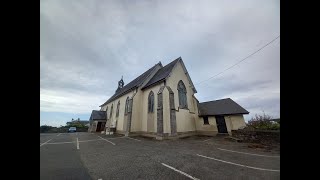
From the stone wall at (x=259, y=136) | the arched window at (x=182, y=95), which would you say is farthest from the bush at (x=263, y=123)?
the arched window at (x=182, y=95)

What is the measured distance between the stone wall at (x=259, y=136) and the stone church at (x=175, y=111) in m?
2.91

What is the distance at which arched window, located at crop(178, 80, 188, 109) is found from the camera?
20.3 metres

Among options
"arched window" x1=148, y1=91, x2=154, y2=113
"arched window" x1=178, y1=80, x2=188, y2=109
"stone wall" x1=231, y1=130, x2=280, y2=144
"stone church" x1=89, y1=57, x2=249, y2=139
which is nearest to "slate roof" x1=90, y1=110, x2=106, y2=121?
"stone church" x1=89, y1=57, x2=249, y2=139

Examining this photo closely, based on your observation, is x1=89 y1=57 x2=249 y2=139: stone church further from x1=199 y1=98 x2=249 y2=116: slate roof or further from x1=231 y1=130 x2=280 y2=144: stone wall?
x1=231 y1=130 x2=280 y2=144: stone wall

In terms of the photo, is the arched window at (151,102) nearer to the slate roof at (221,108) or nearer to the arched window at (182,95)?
the arched window at (182,95)

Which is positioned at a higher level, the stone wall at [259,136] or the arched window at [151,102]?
the arched window at [151,102]

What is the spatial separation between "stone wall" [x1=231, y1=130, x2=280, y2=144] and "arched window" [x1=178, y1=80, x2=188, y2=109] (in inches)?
251

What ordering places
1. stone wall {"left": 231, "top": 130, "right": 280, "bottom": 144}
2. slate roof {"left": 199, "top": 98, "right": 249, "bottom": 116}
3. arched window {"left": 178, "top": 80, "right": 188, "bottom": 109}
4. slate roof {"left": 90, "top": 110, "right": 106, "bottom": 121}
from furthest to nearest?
1. slate roof {"left": 90, "top": 110, "right": 106, "bottom": 121}
2. arched window {"left": 178, "top": 80, "right": 188, "bottom": 109}
3. slate roof {"left": 199, "top": 98, "right": 249, "bottom": 116}
4. stone wall {"left": 231, "top": 130, "right": 280, "bottom": 144}

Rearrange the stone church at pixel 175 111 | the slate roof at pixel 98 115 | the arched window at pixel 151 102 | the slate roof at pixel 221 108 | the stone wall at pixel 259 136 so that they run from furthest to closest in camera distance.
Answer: the slate roof at pixel 98 115 → the arched window at pixel 151 102 → the slate roof at pixel 221 108 → the stone church at pixel 175 111 → the stone wall at pixel 259 136

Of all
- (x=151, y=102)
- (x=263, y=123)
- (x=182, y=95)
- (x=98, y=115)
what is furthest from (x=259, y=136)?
(x=98, y=115)

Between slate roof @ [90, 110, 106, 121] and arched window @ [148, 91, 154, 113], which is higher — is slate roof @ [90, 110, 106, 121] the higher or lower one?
the lower one

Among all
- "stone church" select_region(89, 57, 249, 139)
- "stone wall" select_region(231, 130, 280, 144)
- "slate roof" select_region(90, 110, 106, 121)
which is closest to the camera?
"stone wall" select_region(231, 130, 280, 144)

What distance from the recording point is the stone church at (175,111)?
17844 millimetres

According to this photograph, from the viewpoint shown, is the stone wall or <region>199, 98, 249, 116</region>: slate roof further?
<region>199, 98, 249, 116</region>: slate roof
